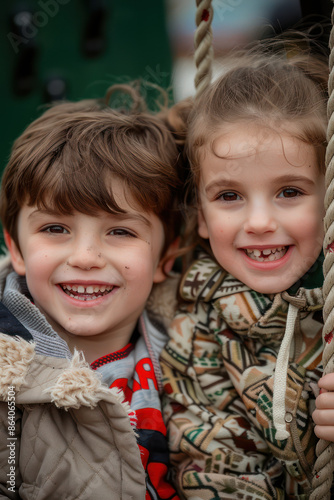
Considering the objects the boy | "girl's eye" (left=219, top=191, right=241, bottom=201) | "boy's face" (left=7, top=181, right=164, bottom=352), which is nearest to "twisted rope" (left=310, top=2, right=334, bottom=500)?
"girl's eye" (left=219, top=191, right=241, bottom=201)

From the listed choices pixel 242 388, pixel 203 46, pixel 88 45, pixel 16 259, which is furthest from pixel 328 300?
pixel 88 45

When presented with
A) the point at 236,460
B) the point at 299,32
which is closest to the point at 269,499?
the point at 236,460

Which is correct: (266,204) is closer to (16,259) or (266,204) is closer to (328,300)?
(328,300)

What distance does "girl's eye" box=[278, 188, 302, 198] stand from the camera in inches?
45.8

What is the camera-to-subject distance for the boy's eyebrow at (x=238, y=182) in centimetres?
113

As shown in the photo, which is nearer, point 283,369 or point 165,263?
point 283,369

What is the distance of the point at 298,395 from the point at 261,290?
0.80 feet

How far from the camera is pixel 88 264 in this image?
1211 mm

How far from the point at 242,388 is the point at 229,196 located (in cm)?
44

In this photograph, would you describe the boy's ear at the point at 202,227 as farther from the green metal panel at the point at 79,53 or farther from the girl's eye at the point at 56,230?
the green metal panel at the point at 79,53

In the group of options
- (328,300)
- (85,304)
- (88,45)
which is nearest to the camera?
(328,300)

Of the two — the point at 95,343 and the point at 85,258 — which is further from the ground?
the point at 85,258

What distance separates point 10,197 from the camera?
137cm

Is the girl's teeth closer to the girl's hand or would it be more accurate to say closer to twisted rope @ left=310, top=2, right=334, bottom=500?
twisted rope @ left=310, top=2, right=334, bottom=500
